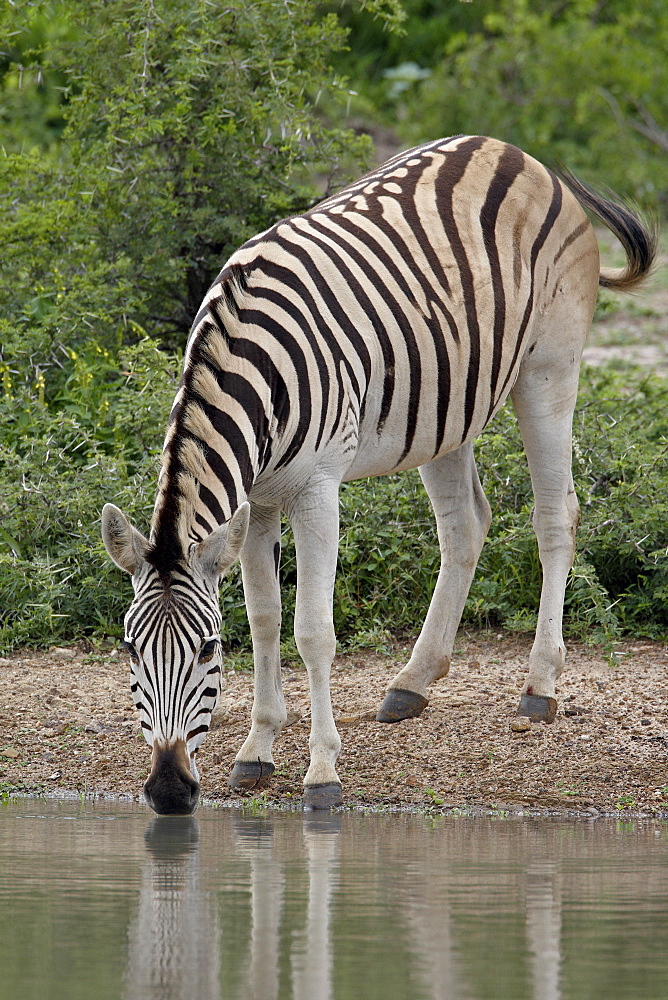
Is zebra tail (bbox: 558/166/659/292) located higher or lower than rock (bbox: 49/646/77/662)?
higher

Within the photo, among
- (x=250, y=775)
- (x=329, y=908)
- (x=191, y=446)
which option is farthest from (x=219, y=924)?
(x=250, y=775)

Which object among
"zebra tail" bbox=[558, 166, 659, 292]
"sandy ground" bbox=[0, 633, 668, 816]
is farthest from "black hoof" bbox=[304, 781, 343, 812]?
"zebra tail" bbox=[558, 166, 659, 292]

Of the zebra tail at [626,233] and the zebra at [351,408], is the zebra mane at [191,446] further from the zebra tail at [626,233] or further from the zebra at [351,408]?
the zebra tail at [626,233]

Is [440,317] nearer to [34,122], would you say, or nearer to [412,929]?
[412,929]

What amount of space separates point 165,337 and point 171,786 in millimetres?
5298

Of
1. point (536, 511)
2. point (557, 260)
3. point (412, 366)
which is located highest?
point (557, 260)

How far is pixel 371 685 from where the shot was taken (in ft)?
22.2

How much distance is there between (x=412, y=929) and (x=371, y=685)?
11.0 feet

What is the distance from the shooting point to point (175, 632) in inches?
186

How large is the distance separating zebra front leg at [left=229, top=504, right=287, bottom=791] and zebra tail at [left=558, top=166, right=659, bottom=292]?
2388 millimetres

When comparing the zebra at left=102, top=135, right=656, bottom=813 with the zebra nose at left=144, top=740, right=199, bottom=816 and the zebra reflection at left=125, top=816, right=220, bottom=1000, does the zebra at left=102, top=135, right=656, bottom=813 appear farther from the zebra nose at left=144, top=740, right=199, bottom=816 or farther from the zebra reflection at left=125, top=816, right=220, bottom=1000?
the zebra reflection at left=125, top=816, right=220, bottom=1000

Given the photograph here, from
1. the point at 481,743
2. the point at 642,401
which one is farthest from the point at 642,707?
the point at 642,401

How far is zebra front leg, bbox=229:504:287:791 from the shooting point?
5.64 metres

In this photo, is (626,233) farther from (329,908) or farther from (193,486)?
(329,908)
